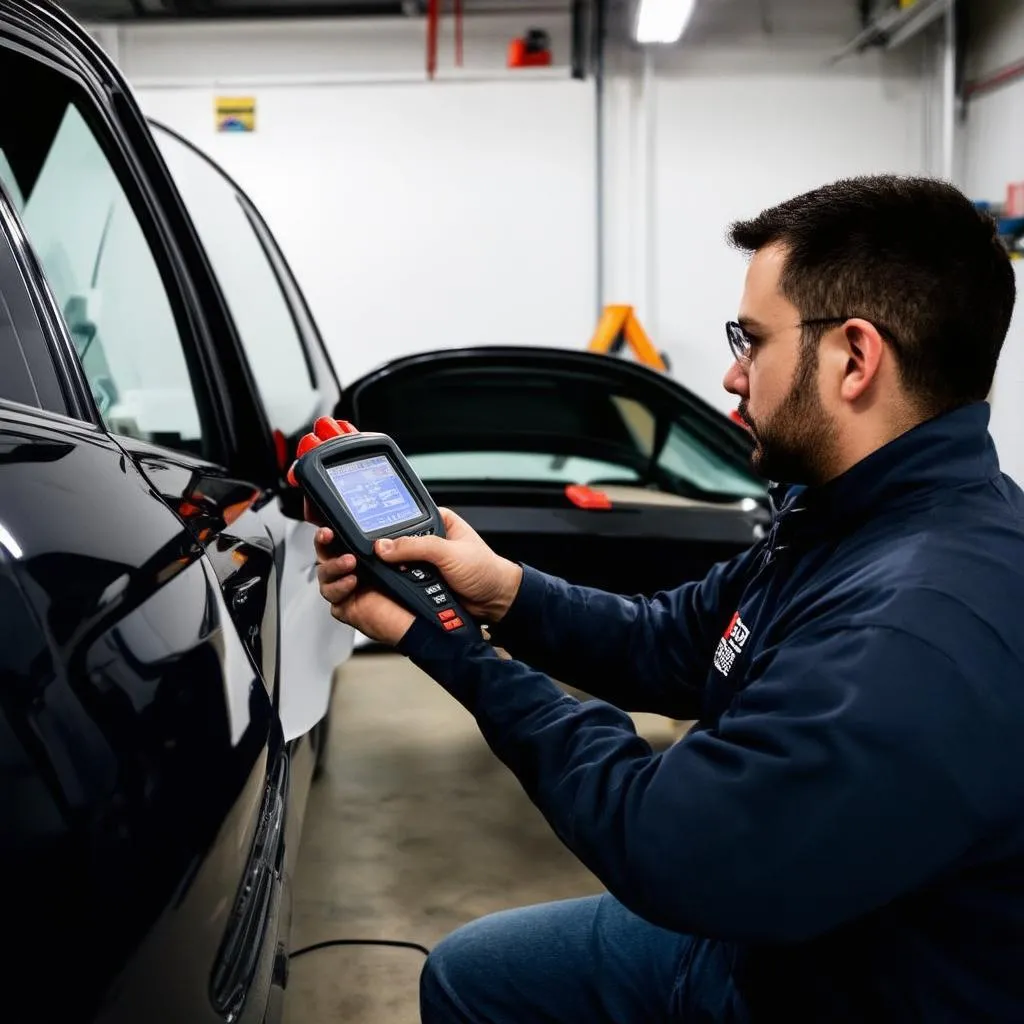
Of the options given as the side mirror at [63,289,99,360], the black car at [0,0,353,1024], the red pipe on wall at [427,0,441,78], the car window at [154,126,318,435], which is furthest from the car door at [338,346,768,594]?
the red pipe on wall at [427,0,441,78]

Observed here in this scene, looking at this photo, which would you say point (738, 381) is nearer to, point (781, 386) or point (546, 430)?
point (781, 386)

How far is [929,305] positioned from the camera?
Result: 3.48 ft

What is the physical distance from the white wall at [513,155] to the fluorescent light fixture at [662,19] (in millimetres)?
500

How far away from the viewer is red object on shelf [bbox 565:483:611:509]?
96.6 inches

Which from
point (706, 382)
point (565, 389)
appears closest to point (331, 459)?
point (565, 389)

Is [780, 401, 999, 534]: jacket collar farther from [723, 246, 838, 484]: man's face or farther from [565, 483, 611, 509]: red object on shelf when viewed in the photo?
[565, 483, 611, 509]: red object on shelf

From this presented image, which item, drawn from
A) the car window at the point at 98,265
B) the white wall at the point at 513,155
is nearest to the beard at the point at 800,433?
the car window at the point at 98,265

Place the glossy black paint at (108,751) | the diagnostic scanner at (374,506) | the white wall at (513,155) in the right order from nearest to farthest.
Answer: the glossy black paint at (108,751)
the diagnostic scanner at (374,506)
the white wall at (513,155)

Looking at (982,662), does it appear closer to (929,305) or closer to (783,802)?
(783,802)

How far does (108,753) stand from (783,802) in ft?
1.72

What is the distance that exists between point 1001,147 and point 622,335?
96.0 inches

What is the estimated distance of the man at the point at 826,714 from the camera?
86cm

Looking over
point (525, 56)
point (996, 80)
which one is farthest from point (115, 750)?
point (996, 80)

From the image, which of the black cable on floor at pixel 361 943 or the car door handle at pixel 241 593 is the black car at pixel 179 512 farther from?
the black cable on floor at pixel 361 943
